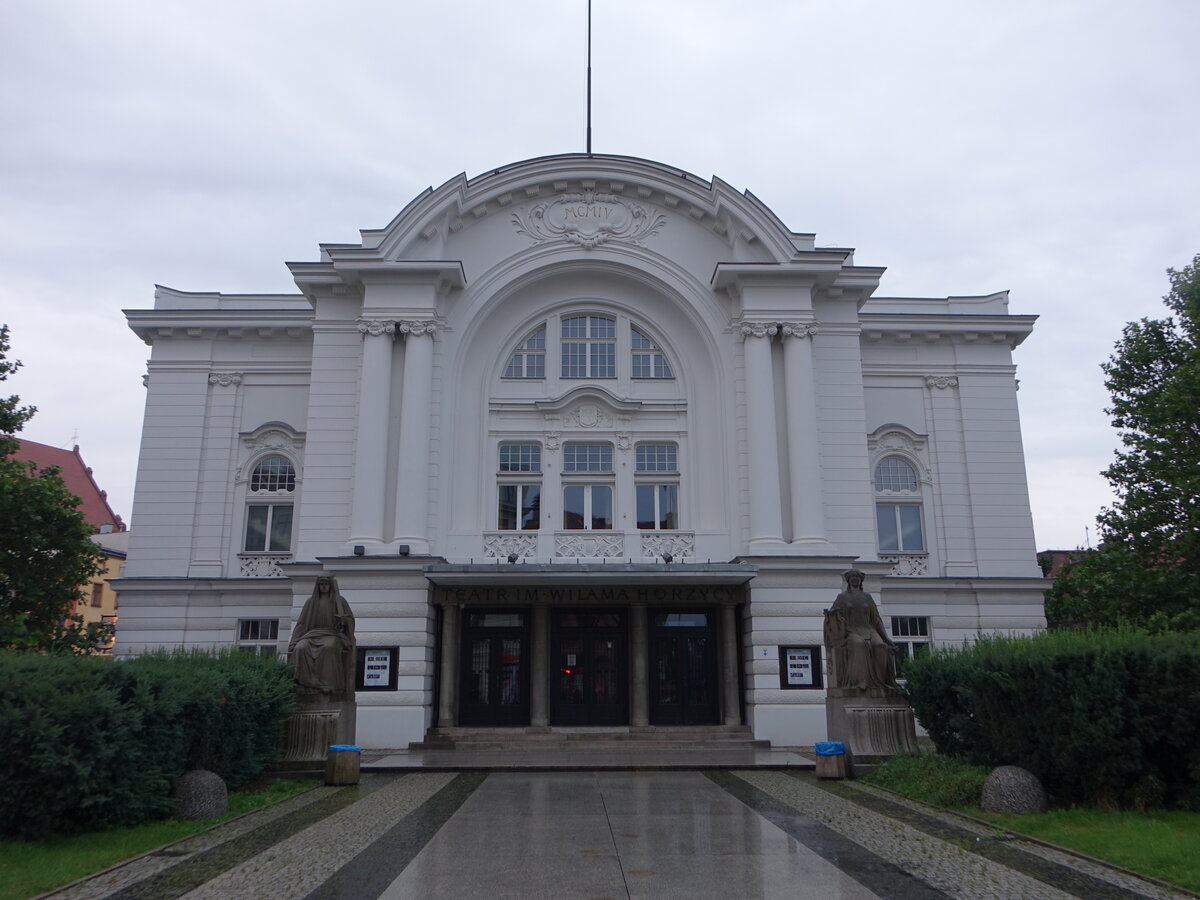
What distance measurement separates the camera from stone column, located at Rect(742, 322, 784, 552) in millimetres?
23781

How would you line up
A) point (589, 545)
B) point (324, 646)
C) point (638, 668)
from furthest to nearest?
point (589, 545)
point (638, 668)
point (324, 646)

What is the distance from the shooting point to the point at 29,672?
10.5 metres

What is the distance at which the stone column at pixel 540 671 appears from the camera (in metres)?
23.2

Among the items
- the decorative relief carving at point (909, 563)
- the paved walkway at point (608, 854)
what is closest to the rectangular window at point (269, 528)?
the paved walkway at point (608, 854)

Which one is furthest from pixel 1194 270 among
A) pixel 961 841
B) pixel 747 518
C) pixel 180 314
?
pixel 180 314

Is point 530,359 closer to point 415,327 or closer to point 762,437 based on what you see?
point 415,327

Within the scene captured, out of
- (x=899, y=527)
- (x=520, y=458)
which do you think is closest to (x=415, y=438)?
(x=520, y=458)

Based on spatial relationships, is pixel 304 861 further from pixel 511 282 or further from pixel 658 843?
pixel 511 282

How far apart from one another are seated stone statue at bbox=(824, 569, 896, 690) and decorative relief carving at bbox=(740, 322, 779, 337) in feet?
31.0

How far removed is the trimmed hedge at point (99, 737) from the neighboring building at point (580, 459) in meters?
→ 9.83

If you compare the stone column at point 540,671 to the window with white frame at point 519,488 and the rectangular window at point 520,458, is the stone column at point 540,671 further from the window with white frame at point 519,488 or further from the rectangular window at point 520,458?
the rectangular window at point 520,458

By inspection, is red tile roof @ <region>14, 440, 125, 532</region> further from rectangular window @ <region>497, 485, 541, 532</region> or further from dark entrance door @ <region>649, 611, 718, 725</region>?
dark entrance door @ <region>649, 611, 718, 725</region>

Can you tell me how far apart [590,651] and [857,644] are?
9011 millimetres

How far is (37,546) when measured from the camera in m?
22.6
